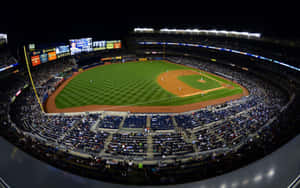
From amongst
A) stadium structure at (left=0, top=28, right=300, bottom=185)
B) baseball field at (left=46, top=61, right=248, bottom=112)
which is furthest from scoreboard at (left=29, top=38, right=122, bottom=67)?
baseball field at (left=46, top=61, right=248, bottom=112)

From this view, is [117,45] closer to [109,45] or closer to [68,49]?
[109,45]

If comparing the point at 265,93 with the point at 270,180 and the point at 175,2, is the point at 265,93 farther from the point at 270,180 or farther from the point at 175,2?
the point at 175,2

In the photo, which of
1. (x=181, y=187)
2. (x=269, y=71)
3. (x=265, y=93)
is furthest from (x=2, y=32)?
(x=269, y=71)

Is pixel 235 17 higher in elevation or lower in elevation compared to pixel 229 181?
higher

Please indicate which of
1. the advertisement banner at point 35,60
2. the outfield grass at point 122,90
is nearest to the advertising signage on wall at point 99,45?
the outfield grass at point 122,90

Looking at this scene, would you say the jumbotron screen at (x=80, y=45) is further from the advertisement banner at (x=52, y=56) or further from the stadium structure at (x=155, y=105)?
the advertisement banner at (x=52, y=56)

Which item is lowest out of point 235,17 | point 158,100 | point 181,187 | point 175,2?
point 158,100
